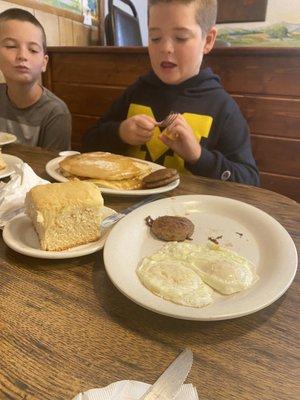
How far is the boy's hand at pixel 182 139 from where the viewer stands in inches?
39.6

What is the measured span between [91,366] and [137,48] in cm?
214

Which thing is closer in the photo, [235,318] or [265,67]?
[235,318]

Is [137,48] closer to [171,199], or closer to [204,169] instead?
[204,169]

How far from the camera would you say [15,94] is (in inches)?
66.5

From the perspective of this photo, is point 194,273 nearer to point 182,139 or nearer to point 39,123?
point 182,139

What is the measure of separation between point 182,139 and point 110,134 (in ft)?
1.28

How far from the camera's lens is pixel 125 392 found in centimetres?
33

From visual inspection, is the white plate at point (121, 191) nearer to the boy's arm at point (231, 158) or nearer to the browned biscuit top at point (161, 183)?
the browned biscuit top at point (161, 183)

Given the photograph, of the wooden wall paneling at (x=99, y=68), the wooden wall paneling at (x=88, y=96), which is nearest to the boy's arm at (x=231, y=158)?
the wooden wall paneling at (x=99, y=68)

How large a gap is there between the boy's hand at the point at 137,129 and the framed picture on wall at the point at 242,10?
2784 mm

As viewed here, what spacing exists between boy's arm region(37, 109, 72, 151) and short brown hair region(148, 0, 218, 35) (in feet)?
2.28

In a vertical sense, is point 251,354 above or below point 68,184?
below

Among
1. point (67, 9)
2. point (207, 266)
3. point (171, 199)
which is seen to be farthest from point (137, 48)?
point (207, 266)

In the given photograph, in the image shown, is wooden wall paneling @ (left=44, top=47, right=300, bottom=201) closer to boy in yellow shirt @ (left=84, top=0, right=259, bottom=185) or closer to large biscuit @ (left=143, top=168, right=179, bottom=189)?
boy in yellow shirt @ (left=84, top=0, right=259, bottom=185)
